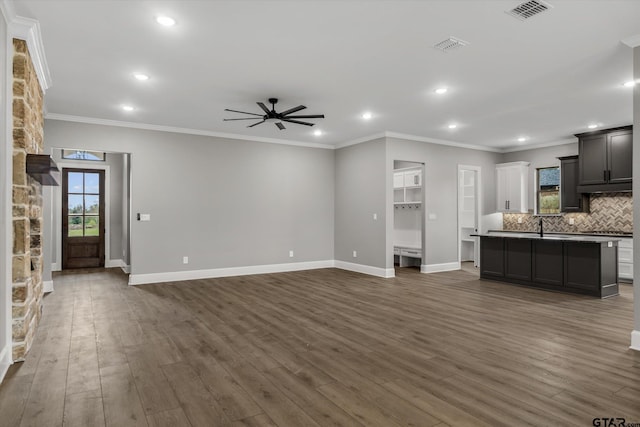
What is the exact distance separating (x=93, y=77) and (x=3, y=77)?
161 centimetres

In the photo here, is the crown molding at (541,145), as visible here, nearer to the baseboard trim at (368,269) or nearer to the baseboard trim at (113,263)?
the baseboard trim at (368,269)

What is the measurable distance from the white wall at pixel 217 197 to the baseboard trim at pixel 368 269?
402mm

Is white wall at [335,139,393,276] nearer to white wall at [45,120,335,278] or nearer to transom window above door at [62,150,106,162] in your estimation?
white wall at [45,120,335,278]

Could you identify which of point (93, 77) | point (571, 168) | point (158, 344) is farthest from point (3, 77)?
point (571, 168)

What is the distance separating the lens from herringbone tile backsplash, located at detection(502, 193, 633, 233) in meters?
7.41

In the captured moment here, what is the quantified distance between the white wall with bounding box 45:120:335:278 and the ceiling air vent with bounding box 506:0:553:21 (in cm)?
564

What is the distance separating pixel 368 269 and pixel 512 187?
420 cm

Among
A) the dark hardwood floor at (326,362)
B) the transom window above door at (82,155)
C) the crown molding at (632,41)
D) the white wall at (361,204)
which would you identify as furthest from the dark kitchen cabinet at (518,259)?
the transom window above door at (82,155)

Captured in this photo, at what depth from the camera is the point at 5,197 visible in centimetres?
295

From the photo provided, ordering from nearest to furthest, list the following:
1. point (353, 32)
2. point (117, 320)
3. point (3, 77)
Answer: point (3, 77) < point (353, 32) < point (117, 320)

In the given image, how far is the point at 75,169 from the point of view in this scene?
8617 millimetres

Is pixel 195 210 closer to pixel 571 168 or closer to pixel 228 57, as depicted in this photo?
pixel 228 57

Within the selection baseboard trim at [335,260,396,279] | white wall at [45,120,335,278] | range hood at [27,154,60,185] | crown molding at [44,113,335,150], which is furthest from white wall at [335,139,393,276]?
range hood at [27,154,60,185]

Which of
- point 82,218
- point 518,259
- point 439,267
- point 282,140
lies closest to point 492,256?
point 518,259
